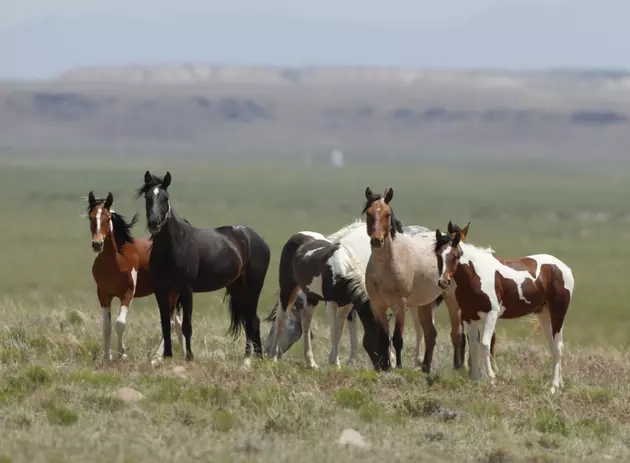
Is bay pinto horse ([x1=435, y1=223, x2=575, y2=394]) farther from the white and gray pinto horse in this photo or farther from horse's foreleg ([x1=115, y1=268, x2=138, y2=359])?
horse's foreleg ([x1=115, y1=268, x2=138, y2=359])

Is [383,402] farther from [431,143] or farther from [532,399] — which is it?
[431,143]

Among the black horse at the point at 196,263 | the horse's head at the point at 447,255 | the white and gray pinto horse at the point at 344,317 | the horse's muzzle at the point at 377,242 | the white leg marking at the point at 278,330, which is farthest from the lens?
the white leg marking at the point at 278,330

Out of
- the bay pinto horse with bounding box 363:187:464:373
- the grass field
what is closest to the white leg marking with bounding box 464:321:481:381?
the grass field

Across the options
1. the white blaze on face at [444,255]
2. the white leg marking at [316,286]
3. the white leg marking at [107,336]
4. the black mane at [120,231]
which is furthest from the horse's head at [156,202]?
the white blaze on face at [444,255]

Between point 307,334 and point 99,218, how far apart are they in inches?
122

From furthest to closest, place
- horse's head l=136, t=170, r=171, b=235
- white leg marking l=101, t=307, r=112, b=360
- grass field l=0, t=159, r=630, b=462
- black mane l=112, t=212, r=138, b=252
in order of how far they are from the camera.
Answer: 1. black mane l=112, t=212, r=138, b=252
2. white leg marking l=101, t=307, r=112, b=360
3. horse's head l=136, t=170, r=171, b=235
4. grass field l=0, t=159, r=630, b=462

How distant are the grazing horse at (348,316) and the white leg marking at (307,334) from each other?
0.25 m

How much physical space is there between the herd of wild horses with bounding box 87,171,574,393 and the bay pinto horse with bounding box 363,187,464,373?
0.04 feet

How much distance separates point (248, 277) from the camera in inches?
648

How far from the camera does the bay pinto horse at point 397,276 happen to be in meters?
14.1

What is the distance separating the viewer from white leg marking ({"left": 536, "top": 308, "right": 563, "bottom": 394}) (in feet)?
47.1

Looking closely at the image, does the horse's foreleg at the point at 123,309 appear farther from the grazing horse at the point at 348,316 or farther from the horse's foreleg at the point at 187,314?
the grazing horse at the point at 348,316

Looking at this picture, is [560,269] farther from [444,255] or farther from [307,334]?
[307,334]

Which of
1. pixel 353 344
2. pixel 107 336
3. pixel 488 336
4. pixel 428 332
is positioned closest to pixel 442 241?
pixel 488 336
